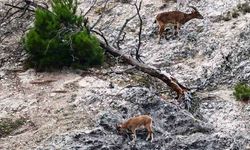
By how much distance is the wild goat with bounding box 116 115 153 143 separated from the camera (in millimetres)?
10711

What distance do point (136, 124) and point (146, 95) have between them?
1.24 meters

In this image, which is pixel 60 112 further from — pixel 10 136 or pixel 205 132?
pixel 205 132

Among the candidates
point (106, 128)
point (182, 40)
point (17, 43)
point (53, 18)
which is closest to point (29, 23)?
point (17, 43)

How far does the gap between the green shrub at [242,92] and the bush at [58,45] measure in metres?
3.24

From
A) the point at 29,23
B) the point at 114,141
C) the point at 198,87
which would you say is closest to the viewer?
the point at 114,141

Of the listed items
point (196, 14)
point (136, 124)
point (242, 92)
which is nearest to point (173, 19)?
point (196, 14)

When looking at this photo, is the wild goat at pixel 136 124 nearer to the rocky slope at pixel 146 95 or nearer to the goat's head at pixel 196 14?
the rocky slope at pixel 146 95

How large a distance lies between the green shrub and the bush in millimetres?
Result: 3242

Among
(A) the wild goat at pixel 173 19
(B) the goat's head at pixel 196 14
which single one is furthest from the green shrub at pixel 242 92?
(B) the goat's head at pixel 196 14

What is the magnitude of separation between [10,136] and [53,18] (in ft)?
12.1

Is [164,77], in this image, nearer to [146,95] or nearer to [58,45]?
[146,95]

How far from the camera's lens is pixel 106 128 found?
10867 millimetres

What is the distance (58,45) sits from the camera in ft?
44.1

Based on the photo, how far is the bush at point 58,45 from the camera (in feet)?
44.2
